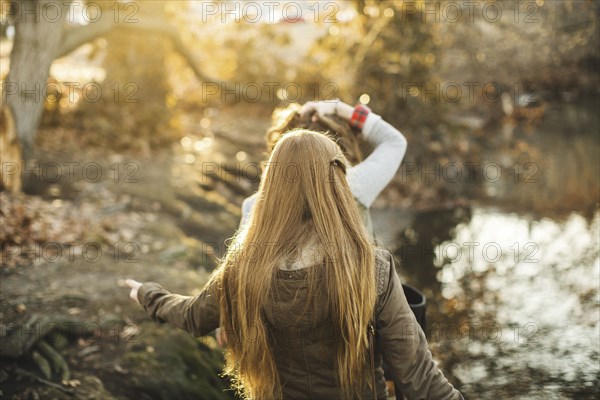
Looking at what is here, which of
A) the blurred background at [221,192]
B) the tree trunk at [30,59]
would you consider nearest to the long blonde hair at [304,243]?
the blurred background at [221,192]

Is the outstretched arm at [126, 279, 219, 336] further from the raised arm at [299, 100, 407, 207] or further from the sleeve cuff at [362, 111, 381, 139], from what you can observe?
the sleeve cuff at [362, 111, 381, 139]

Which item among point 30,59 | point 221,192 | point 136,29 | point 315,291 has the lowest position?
point 221,192

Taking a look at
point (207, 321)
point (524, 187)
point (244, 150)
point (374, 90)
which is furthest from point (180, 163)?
point (207, 321)

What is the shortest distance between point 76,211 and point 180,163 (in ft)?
10.3

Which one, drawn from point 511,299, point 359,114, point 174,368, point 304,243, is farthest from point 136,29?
point 304,243

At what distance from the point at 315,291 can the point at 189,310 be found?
0.62 meters

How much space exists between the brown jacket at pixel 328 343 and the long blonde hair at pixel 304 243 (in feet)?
0.15

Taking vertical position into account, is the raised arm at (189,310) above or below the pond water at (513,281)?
above

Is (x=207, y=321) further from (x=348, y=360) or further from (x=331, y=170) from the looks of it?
(x=331, y=170)

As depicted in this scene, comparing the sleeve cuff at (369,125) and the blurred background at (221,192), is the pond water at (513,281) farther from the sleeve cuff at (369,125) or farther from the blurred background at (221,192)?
the sleeve cuff at (369,125)

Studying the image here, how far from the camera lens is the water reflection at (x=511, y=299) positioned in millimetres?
4812

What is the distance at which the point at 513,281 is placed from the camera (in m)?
6.69

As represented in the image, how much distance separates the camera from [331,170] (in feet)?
7.25

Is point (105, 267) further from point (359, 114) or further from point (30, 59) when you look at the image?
point (359, 114)
